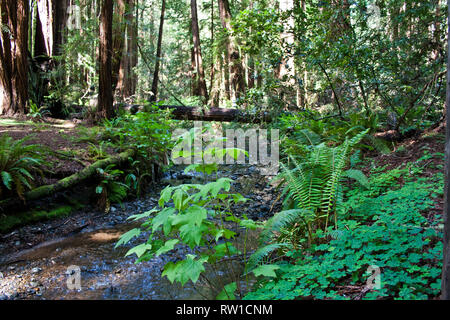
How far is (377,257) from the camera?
7.72 ft

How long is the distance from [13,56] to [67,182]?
548cm

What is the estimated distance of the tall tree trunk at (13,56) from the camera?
8.00 m

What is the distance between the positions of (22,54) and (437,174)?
10.1 meters

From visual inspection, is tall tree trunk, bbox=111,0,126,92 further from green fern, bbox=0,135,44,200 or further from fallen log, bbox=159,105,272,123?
green fern, bbox=0,135,44,200

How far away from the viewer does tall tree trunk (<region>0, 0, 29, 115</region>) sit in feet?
26.2

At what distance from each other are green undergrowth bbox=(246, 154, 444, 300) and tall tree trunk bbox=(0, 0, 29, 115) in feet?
29.1

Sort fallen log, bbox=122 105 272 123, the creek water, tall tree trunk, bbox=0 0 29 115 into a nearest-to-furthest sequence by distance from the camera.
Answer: the creek water → tall tree trunk, bbox=0 0 29 115 → fallen log, bbox=122 105 272 123

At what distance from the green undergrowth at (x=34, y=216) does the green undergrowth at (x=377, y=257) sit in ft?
12.3

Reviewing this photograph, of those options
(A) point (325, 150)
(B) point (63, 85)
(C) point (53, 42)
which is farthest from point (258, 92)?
(C) point (53, 42)

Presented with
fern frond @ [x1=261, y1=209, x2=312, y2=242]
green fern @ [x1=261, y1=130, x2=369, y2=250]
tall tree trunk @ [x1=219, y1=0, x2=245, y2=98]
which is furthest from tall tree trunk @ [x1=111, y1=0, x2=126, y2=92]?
fern frond @ [x1=261, y1=209, x2=312, y2=242]

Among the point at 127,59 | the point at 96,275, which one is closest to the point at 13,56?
the point at 96,275

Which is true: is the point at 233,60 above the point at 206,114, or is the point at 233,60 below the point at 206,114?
above

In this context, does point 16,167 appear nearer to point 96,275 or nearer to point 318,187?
point 96,275
